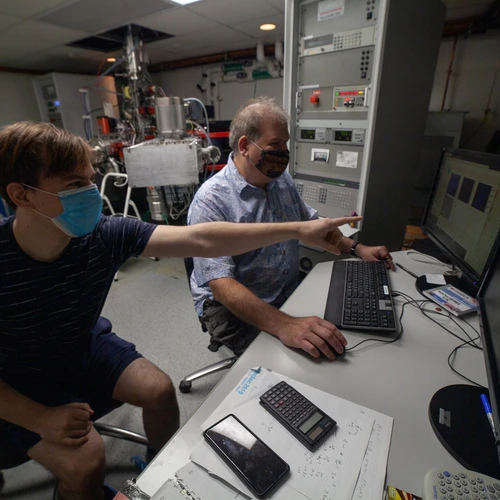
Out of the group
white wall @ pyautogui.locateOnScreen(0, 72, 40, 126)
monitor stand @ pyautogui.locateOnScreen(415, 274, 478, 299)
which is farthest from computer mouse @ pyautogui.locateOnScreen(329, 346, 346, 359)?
white wall @ pyautogui.locateOnScreen(0, 72, 40, 126)

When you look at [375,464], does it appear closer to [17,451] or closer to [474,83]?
[17,451]

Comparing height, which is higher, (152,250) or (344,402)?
(152,250)

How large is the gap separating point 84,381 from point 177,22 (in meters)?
3.37

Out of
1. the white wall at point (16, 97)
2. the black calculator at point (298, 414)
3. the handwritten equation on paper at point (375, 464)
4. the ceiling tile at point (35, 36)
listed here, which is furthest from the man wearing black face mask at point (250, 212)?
the white wall at point (16, 97)

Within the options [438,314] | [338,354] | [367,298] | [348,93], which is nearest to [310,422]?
[338,354]

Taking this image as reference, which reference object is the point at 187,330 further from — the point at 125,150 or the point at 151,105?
the point at 151,105

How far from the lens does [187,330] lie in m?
2.12

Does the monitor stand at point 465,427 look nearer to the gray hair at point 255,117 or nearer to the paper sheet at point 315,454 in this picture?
the paper sheet at point 315,454

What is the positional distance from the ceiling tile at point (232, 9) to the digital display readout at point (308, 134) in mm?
1474

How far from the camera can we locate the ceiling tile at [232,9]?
2.58m

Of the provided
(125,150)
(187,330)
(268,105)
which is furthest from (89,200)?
(125,150)

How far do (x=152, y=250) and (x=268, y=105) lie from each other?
0.78m

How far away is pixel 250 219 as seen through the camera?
4.16ft

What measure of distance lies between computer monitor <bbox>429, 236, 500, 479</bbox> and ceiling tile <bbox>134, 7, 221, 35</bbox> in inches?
126
